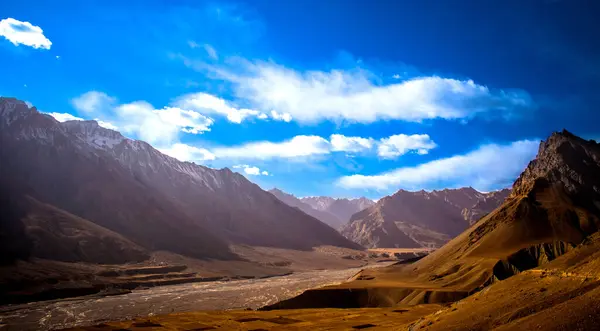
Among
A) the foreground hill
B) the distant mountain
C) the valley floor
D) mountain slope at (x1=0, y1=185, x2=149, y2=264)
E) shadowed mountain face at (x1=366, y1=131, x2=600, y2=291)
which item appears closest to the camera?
the foreground hill

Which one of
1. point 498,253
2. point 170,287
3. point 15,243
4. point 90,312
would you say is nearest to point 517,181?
point 498,253

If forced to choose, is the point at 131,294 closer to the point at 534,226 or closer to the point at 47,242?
the point at 47,242


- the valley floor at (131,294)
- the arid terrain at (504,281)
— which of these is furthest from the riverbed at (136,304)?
the arid terrain at (504,281)

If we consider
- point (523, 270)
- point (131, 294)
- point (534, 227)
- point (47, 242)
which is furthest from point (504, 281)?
point (47, 242)

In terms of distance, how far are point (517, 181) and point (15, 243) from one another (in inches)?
8922

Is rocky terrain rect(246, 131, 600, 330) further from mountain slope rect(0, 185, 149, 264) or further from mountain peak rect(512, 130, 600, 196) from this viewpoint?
mountain slope rect(0, 185, 149, 264)

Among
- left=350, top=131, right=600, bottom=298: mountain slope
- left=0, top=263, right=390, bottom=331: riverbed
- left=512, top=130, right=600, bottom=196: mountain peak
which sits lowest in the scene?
left=0, top=263, right=390, bottom=331: riverbed

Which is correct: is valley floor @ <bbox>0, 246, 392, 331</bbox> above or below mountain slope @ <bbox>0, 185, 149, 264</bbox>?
below

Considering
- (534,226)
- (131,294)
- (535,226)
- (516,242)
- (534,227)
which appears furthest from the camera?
(131,294)

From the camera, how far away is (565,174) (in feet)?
534

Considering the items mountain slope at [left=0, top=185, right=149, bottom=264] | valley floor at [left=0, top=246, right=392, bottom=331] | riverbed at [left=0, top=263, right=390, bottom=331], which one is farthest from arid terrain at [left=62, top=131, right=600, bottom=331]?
mountain slope at [left=0, top=185, right=149, bottom=264]

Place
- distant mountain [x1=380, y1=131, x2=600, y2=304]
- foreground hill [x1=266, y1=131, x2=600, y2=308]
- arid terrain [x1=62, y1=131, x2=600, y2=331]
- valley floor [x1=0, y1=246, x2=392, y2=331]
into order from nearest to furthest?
1. arid terrain [x1=62, y1=131, x2=600, y2=331]
2. foreground hill [x1=266, y1=131, x2=600, y2=308]
3. valley floor [x1=0, y1=246, x2=392, y2=331]
4. distant mountain [x1=380, y1=131, x2=600, y2=304]

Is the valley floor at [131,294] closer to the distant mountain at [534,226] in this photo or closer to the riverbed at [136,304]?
the riverbed at [136,304]

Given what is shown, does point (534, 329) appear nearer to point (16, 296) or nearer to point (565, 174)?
point (16, 296)
